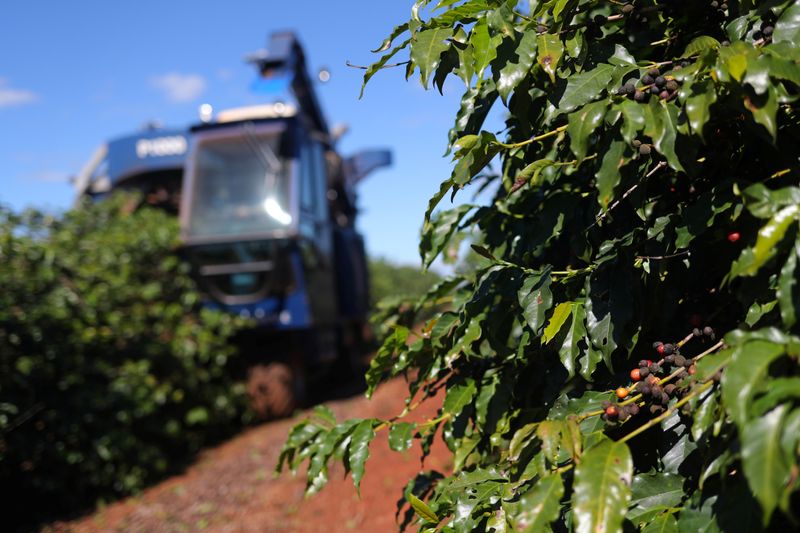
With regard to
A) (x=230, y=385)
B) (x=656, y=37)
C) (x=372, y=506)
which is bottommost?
(x=372, y=506)

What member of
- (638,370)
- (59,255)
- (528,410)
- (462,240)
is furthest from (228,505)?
(638,370)

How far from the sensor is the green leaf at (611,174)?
135cm

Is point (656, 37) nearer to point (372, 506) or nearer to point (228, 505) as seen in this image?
point (372, 506)

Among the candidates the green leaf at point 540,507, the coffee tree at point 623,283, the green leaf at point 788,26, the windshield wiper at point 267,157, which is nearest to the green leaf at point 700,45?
the coffee tree at point 623,283

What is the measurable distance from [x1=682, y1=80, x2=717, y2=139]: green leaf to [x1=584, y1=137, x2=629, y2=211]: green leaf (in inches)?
5.5

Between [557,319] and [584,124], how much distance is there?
0.39m

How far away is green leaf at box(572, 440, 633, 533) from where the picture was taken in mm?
1148

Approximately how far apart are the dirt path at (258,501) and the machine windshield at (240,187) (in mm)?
2517

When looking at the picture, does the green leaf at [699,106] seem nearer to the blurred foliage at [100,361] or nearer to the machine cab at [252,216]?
the blurred foliage at [100,361]

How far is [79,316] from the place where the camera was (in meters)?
6.28

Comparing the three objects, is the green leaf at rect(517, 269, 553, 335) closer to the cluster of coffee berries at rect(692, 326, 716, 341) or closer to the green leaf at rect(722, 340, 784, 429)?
the cluster of coffee berries at rect(692, 326, 716, 341)

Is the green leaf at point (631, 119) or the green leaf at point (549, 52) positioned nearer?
the green leaf at point (631, 119)

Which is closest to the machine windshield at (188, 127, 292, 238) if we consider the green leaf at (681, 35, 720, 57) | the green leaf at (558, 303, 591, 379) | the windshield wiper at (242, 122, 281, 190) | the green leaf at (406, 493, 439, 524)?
the windshield wiper at (242, 122, 281, 190)

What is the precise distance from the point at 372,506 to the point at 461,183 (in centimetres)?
444
